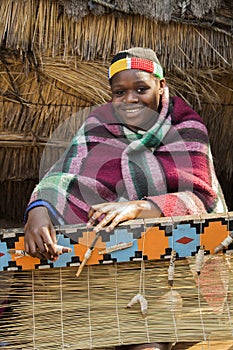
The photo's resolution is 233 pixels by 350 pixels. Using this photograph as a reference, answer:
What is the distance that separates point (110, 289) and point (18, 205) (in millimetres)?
1599

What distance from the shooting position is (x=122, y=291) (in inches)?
74.2

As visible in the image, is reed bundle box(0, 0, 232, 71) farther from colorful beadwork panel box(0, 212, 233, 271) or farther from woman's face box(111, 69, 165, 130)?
colorful beadwork panel box(0, 212, 233, 271)

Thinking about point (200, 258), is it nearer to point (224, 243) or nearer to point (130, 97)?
point (224, 243)

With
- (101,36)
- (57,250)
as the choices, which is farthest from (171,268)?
(101,36)

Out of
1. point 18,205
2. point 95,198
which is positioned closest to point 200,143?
point 95,198

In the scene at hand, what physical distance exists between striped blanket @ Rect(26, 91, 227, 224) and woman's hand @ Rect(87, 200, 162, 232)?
11cm

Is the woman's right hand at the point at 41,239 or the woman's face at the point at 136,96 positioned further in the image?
the woman's face at the point at 136,96

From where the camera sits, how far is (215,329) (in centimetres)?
192

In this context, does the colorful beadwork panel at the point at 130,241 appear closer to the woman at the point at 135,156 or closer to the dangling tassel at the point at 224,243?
the dangling tassel at the point at 224,243

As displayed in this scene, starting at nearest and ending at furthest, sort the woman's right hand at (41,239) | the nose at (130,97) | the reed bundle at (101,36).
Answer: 1. the woman's right hand at (41,239)
2. the nose at (130,97)
3. the reed bundle at (101,36)

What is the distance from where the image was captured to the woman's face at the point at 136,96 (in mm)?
2240

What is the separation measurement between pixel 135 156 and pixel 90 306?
618 millimetres

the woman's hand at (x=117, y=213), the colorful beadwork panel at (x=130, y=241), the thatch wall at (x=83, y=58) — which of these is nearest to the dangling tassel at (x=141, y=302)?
the colorful beadwork panel at (x=130, y=241)

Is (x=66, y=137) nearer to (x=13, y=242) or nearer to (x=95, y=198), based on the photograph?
(x=95, y=198)
